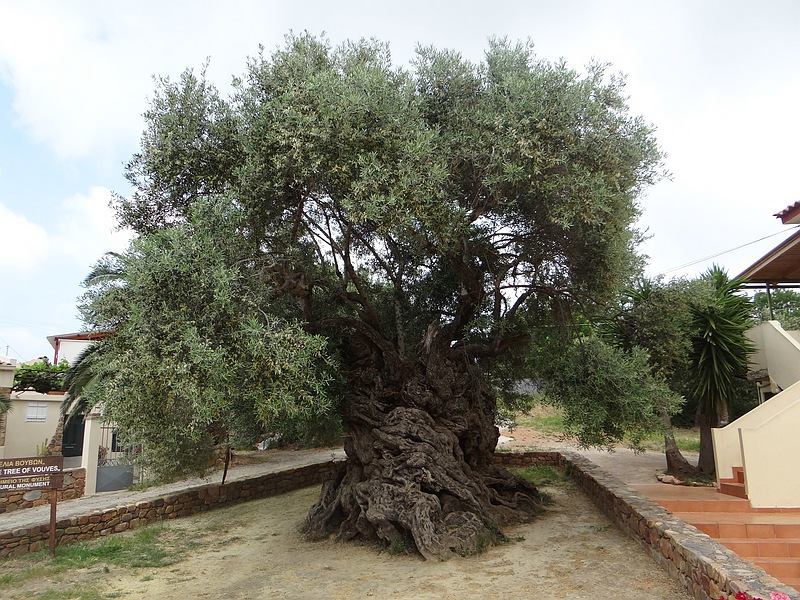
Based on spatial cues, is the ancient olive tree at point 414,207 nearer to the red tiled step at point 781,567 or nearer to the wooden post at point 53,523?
the red tiled step at point 781,567

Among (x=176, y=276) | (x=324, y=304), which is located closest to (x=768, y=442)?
(x=324, y=304)

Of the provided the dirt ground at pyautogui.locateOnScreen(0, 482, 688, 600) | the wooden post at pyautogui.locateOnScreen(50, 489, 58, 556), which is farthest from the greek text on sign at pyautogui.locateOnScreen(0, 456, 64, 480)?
the dirt ground at pyautogui.locateOnScreen(0, 482, 688, 600)

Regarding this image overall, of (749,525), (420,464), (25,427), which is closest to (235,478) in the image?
(25,427)

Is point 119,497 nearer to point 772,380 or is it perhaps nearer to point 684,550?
point 684,550

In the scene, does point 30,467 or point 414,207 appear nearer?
point 414,207

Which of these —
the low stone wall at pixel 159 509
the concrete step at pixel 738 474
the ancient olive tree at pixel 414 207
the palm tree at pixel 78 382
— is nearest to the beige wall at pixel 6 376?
the palm tree at pixel 78 382

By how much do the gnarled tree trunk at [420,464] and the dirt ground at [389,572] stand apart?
0.45 metres

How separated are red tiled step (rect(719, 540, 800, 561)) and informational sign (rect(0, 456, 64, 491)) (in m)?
10.8

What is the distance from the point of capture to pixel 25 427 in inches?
770

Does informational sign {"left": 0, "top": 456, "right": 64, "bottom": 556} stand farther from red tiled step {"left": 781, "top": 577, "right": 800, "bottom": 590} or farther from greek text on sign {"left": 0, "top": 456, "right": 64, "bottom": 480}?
red tiled step {"left": 781, "top": 577, "right": 800, "bottom": 590}

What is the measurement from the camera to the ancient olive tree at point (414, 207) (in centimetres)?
814

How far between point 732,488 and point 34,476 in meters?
12.2

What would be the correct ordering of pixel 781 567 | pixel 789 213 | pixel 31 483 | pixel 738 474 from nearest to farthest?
pixel 781 567 < pixel 31 483 < pixel 738 474 < pixel 789 213

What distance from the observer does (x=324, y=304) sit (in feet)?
38.5
